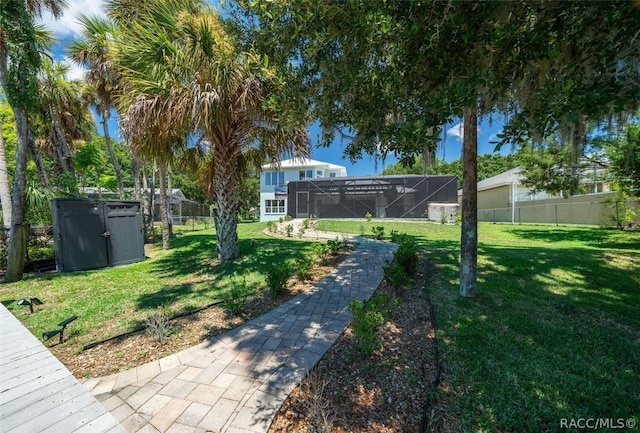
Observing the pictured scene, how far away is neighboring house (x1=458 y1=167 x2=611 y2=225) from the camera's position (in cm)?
1251

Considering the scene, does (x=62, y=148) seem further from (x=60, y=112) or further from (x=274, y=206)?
(x=274, y=206)

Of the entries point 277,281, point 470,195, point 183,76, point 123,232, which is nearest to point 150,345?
point 277,281

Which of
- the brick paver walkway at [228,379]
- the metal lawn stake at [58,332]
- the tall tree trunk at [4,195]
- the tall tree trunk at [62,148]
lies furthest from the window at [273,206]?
the metal lawn stake at [58,332]

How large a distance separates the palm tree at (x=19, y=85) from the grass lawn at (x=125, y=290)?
740 millimetres

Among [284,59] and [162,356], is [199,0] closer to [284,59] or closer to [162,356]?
[284,59]

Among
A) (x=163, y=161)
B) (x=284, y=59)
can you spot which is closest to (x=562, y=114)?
(x=284, y=59)

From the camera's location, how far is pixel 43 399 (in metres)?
1.92

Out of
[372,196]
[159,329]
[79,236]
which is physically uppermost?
[372,196]

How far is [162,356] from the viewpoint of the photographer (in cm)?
259

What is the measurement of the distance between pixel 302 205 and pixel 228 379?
19836 mm

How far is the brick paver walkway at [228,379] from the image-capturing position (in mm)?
1803

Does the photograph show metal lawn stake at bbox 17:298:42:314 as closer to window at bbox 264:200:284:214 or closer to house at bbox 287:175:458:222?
house at bbox 287:175:458:222

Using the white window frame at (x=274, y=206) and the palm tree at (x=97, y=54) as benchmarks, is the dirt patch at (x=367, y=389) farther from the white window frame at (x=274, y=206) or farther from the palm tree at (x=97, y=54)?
the white window frame at (x=274, y=206)

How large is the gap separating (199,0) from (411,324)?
22.5ft
